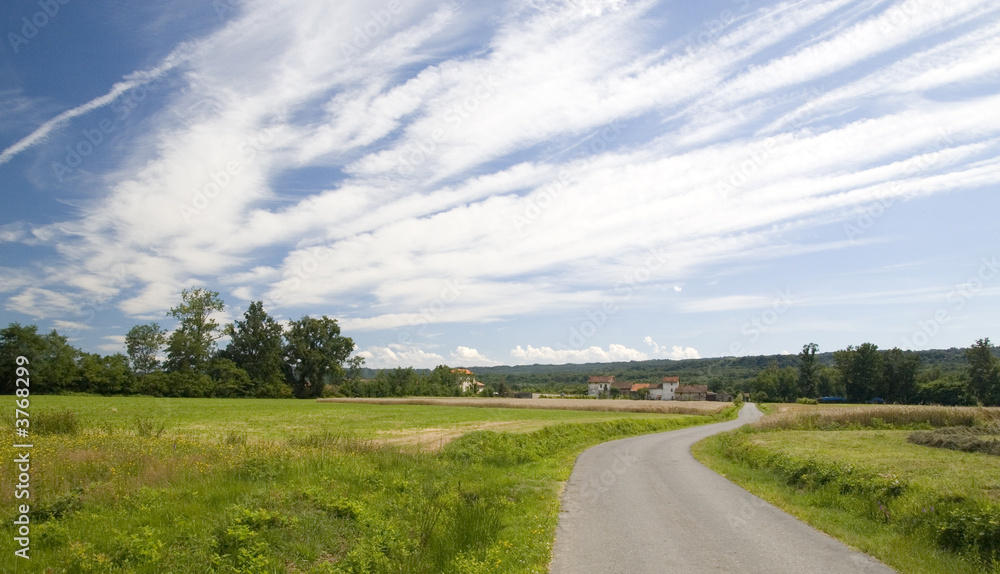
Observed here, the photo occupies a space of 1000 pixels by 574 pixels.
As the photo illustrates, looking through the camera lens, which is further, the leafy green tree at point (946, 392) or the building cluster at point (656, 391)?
the building cluster at point (656, 391)

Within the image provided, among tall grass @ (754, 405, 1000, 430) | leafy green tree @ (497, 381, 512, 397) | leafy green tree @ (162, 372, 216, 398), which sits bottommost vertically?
leafy green tree @ (497, 381, 512, 397)

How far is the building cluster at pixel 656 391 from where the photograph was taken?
152625 millimetres

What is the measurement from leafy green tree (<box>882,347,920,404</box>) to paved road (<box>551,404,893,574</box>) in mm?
121300

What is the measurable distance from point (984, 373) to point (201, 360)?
138m

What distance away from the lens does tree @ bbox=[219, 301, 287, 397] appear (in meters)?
105

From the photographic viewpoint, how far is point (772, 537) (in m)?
10.4

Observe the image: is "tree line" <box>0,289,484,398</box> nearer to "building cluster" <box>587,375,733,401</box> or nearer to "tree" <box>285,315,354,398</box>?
"tree" <box>285,315,354,398</box>

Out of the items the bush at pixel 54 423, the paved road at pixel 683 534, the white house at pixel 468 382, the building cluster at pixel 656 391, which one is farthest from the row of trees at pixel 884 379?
the bush at pixel 54 423

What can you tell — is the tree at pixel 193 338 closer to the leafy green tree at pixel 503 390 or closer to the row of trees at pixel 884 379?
the leafy green tree at pixel 503 390

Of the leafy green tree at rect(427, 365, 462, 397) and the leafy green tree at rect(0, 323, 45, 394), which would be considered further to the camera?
the leafy green tree at rect(427, 365, 462, 397)

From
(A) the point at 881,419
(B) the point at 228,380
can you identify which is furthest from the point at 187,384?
(A) the point at 881,419

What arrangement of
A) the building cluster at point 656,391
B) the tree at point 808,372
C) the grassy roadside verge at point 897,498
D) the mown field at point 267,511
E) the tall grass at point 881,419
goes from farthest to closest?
the building cluster at point 656,391
the tree at point 808,372
the tall grass at point 881,419
the grassy roadside verge at point 897,498
the mown field at point 267,511

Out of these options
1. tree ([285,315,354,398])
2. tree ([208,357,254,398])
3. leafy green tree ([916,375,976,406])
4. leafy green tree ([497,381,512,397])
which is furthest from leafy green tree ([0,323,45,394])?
leafy green tree ([916,375,976,406])

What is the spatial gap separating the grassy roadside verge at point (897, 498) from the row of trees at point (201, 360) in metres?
88.2
